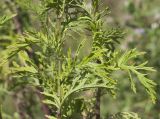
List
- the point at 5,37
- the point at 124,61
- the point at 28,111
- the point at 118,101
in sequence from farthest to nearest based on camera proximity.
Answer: the point at 118,101
the point at 28,111
the point at 5,37
the point at 124,61

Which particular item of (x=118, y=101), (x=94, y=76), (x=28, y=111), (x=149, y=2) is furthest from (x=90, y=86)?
(x=149, y=2)

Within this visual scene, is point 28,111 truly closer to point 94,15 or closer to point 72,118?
point 72,118

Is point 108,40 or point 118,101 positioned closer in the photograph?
point 108,40

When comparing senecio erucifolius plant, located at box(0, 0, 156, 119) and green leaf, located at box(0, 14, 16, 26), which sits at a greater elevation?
green leaf, located at box(0, 14, 16, 26)

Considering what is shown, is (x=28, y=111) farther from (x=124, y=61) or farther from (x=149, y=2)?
(x=149, y=2)

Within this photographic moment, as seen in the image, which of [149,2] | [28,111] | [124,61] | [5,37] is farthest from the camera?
Answer: [149,2]

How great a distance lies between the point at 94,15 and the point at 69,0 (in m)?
0.12

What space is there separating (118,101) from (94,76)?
2.81m

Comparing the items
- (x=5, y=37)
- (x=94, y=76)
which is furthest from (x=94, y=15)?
(x=5, y=37)

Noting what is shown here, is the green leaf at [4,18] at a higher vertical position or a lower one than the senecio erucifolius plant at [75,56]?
higher

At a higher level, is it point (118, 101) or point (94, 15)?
point (94, 15)

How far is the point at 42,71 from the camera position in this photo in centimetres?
210

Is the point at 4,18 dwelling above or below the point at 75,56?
above

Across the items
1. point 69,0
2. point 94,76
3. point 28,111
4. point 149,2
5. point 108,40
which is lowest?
point 28,111
